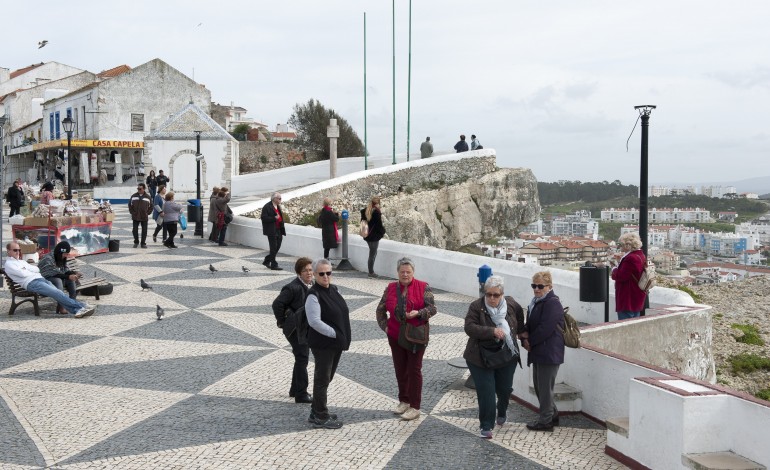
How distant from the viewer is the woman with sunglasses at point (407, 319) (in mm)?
6074

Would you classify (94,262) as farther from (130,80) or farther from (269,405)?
(130,80)

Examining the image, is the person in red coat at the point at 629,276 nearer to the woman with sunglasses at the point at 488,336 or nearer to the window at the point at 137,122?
the woman with sunglasses at the point at 488,336

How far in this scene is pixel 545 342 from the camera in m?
6.09

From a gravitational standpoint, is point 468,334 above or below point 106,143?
below

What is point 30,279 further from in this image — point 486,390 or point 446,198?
point 446,198

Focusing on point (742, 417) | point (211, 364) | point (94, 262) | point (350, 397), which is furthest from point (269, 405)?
point (94, 262)

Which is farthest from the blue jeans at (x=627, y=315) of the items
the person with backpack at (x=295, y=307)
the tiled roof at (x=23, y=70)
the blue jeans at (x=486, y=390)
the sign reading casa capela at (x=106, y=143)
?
the tiled roof at (x=23, y=70)

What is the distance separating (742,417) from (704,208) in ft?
198

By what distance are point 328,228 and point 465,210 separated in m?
24.5

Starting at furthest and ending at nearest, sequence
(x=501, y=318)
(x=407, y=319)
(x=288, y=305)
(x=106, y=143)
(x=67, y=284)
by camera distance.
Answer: (x=106, y=143), (x=67, y=284), (x=288, y=305), (x=407, y=319), (x=501, y=318)

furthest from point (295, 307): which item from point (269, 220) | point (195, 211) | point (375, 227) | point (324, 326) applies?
point (195, 211)

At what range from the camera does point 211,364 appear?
26.5ft

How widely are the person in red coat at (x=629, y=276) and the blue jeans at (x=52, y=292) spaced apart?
22.6 feet

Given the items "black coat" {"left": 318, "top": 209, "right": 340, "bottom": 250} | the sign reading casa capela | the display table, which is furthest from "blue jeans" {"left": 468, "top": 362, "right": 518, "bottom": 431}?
the sign reading casa capela
